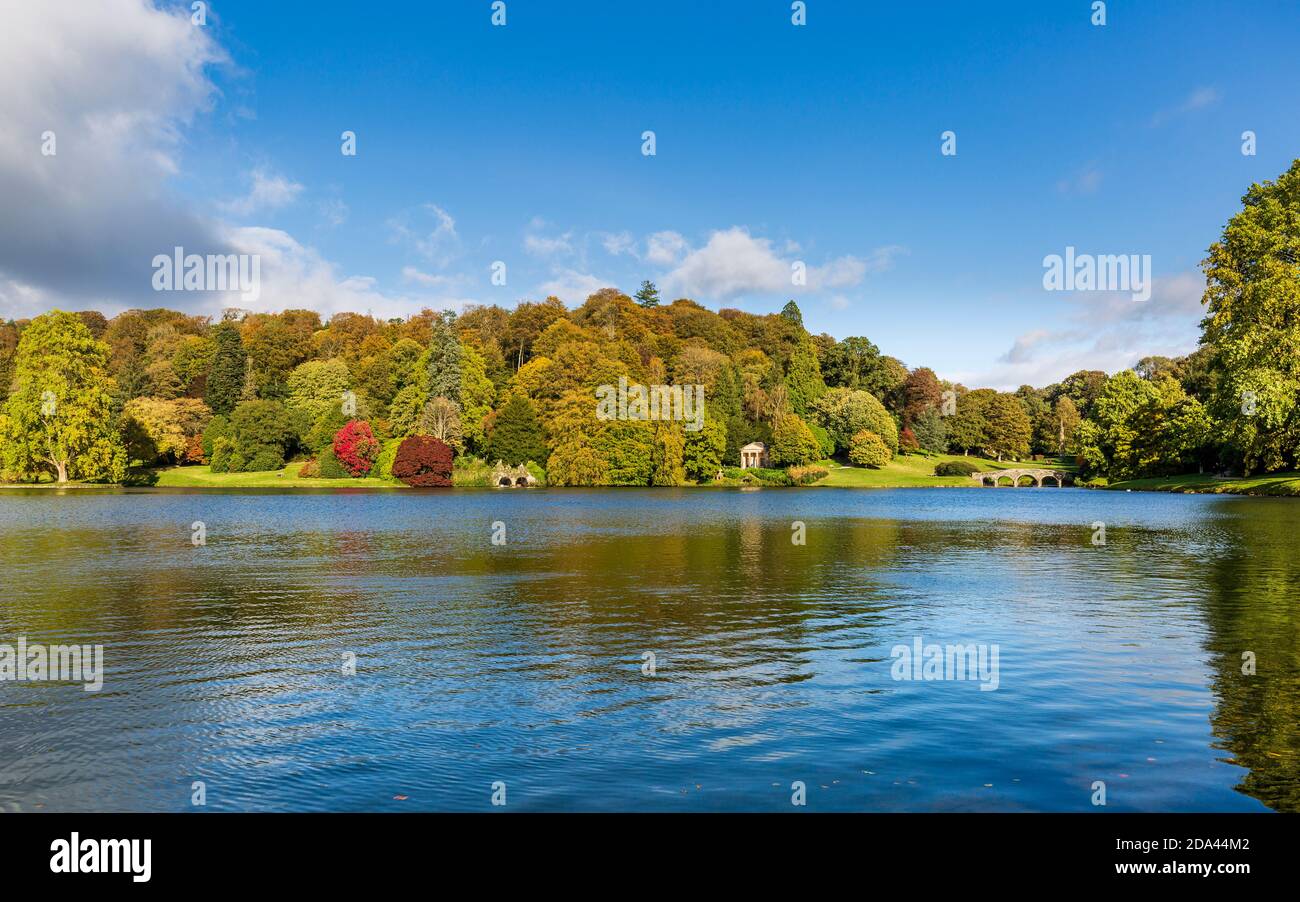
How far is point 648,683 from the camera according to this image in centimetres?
1381

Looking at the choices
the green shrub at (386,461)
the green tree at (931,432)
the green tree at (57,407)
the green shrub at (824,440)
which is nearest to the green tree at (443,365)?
the green shrub at (386,461)

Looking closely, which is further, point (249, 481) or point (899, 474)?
point (899, 474)

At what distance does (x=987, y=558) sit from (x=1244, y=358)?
48110 mm

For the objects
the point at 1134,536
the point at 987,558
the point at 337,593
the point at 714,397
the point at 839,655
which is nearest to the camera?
the point at 839,655

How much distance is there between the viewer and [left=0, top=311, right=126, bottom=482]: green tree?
83.6 m

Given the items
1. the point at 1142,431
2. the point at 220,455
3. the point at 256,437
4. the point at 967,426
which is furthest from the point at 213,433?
the point at 967,426

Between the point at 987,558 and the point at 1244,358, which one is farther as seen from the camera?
the point at 1244,358

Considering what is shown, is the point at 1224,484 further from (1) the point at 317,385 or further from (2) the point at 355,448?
(1) the point at 317,385

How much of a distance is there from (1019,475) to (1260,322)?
216 ft
